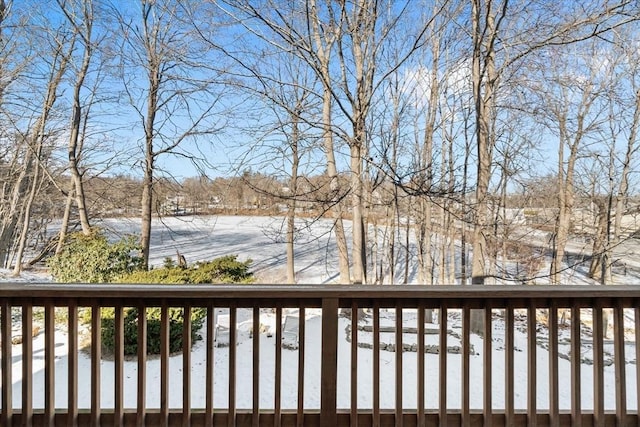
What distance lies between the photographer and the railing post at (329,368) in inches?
61.9

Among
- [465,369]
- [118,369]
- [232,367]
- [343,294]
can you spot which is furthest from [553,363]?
[118,369]

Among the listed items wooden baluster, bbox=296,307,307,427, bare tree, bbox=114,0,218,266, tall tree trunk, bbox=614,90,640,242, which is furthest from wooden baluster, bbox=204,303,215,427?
tall tree trunk, bbox=614,90,640,242

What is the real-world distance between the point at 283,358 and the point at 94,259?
1.86m

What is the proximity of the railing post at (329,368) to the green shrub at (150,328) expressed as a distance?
4.89 feet

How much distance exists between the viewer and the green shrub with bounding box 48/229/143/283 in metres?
2.85

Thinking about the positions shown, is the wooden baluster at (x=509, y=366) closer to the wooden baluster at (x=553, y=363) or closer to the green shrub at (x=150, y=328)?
the wooden baluster at (x=553, y=363)

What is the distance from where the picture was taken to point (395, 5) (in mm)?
2936

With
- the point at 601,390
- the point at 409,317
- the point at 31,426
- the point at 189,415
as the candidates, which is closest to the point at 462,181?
the point at 409,317

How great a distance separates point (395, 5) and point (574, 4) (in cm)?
143

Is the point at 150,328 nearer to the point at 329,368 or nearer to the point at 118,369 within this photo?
the point at 118,369

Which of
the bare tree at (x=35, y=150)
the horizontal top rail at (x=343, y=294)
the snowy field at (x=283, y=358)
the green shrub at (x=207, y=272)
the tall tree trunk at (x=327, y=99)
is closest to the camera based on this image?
the horizontal top rail at (x=343, y=294)

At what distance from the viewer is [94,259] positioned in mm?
2939

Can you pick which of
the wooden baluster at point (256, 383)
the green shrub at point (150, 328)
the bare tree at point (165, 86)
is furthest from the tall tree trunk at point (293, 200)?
the wooden baluster at point (256, 383)

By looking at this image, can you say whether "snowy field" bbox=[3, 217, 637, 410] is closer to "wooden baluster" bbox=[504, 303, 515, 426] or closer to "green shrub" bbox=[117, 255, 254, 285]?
"green shrub" bbox=[117, 255, 254, 285]
